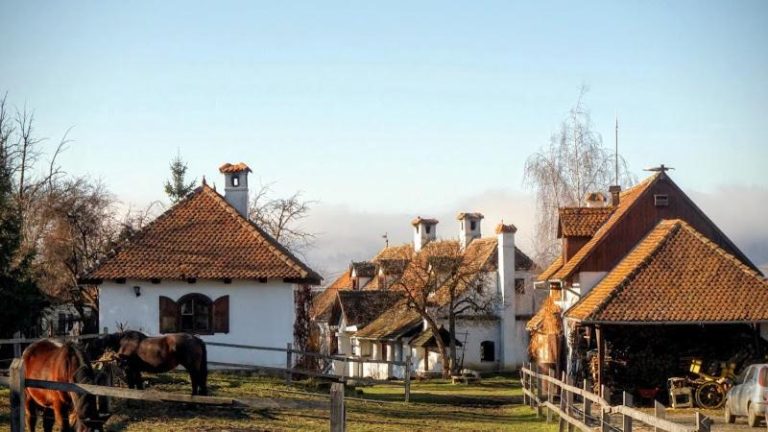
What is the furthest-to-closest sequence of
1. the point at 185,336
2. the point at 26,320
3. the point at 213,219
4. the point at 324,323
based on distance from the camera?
the point at 324,323, the point at 213,219, the point at 26,320, the point at 185,336

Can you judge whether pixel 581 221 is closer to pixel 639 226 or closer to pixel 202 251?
pixel 639 226

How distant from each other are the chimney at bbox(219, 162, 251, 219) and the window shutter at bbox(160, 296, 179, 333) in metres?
5.13

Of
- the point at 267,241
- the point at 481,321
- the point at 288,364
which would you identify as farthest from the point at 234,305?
the point at 481,321

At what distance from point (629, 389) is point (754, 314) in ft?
13.4

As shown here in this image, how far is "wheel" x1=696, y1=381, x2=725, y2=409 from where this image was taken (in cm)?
2828

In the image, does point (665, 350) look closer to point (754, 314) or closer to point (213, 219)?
point (754, 314)

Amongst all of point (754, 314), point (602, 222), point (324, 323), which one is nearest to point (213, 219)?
point (602, 222)

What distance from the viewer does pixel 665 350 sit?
2964 cm

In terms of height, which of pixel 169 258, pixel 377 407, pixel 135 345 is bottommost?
pixel 377 407

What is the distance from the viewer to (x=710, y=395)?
93.0ft

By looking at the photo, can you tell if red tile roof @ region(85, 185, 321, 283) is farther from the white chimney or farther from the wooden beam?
the white chimney

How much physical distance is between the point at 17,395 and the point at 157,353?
35.3ft

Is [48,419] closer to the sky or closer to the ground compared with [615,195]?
closer to the ground

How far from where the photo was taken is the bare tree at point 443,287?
168 ft
